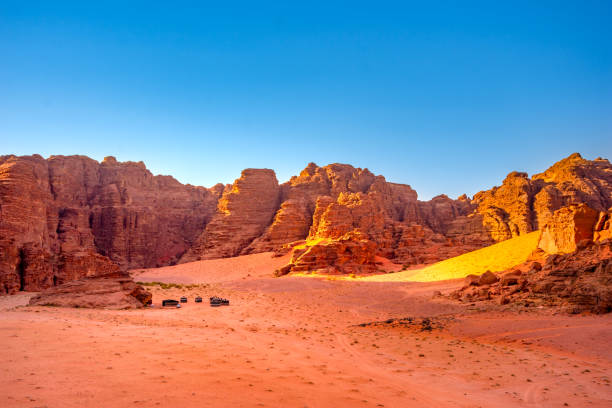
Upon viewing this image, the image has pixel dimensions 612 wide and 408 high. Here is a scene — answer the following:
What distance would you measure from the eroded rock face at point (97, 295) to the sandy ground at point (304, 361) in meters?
1.11

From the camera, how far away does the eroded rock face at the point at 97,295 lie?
11.1 meters

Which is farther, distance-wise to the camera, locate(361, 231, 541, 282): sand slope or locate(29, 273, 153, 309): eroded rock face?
locate(361, 231, 541, 282): sand slope

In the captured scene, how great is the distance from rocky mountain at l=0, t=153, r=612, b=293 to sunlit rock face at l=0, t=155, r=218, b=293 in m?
0.13

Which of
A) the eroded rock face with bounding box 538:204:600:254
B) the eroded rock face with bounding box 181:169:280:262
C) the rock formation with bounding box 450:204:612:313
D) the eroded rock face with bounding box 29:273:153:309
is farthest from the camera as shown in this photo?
the eroded rock face with bounding box 181:169:280:262

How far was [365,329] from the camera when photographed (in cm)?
1023

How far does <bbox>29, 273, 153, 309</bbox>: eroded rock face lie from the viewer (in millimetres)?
11141

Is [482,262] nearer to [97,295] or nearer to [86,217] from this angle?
[97,295]

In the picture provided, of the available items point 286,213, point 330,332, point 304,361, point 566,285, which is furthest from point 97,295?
point 286,213

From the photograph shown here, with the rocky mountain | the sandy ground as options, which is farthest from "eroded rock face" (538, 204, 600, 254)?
the rocky mountain

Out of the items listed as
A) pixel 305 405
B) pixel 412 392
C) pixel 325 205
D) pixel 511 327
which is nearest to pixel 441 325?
pixel 511 327

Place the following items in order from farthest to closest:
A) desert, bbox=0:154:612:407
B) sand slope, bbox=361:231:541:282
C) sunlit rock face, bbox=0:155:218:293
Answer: sand slope, bbox=361:231:541:282
sunlit rock face, bbox=0:155:218:293
desert, bbox=0:154:612:407

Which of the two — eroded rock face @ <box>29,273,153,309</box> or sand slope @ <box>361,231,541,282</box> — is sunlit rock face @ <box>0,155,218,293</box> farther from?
sand slope @ <box>361,231,541,282</box>

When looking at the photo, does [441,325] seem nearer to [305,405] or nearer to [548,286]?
[548,286]

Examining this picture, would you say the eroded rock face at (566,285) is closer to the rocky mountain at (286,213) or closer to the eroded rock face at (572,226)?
the eroded rock face at (572,226)
